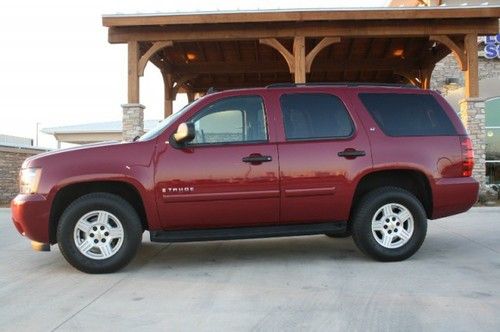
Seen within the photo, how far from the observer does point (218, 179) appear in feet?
19.4

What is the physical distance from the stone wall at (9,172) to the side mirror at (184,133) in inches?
507

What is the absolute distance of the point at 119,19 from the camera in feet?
51.2

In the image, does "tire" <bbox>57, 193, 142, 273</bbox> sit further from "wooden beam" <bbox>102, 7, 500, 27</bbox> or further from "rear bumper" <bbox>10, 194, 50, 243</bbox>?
"wooden beam" <bbox>102, 7, 500, 27</bbox>

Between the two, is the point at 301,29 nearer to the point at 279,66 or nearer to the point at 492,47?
the point at 279,66

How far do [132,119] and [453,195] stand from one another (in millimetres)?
11477

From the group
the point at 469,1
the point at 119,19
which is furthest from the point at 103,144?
the point at 469,1

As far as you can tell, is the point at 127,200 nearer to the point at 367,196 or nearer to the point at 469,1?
the point at 367,196

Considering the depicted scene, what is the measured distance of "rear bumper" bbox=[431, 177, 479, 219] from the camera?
20.9 ft

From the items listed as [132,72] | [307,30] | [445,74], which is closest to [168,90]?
[132,72]

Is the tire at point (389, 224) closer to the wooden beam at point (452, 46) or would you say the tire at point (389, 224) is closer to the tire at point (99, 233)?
the tire at point (99, 233)

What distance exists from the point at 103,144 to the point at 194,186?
111 centimetres

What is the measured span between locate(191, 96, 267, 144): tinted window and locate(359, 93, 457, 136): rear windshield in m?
1.28

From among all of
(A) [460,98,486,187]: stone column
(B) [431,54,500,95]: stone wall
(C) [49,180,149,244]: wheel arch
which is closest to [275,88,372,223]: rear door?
(C) [49,180,149,244]: wheel arch

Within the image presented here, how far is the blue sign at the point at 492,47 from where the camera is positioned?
21.0 metres
